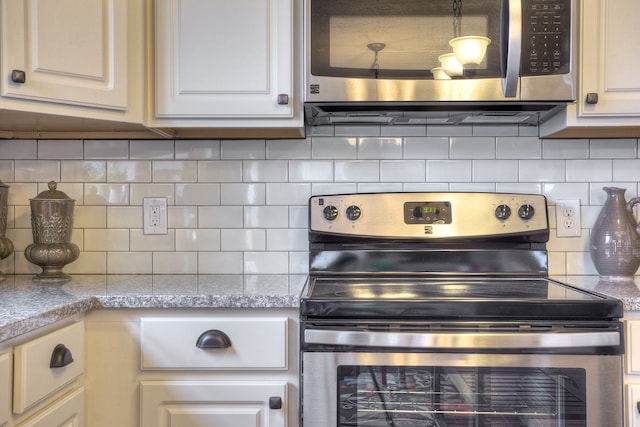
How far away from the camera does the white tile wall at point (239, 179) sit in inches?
72.1

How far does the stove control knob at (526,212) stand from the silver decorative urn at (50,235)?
1.47 m

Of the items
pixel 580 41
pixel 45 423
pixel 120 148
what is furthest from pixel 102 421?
pixel 580 41

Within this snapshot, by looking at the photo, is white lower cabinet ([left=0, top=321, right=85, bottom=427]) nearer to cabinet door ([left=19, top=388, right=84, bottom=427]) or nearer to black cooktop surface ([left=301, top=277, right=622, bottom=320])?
cabinet door ([left=19, top=388, right=84, bottom=427])

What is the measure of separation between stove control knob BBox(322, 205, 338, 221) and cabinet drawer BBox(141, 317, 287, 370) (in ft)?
1.58

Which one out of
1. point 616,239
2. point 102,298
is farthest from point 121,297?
point 616,239

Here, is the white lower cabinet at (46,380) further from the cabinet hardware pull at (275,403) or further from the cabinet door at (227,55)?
the cabinet door at (227,55)

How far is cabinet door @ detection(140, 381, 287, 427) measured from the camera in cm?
132

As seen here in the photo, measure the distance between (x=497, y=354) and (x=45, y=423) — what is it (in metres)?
1.02

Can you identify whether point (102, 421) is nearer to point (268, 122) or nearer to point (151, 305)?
point (151, 305)

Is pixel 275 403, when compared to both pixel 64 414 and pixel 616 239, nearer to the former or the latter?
pixel 64 414

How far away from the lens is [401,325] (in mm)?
1250

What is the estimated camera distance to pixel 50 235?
167 cm

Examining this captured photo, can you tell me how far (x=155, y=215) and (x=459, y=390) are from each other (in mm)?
1171

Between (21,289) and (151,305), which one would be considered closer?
(151,305)
